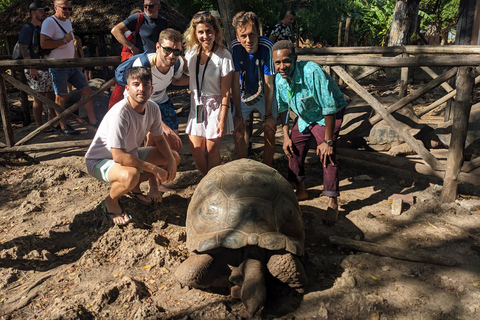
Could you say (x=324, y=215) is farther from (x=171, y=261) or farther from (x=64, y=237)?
(x=64, y=237)

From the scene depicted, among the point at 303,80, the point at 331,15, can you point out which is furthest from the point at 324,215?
the point at 331,15

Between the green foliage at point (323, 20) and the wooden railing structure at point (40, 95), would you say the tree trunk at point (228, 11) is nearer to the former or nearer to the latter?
the wooden railing structure at point (40, 95)

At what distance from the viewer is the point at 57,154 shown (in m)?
6.17

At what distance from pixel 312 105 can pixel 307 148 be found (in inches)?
24.2

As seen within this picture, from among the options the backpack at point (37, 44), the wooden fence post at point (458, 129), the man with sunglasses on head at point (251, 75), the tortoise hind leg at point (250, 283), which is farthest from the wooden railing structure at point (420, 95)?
the tortoise hind leg at point (250, 283)

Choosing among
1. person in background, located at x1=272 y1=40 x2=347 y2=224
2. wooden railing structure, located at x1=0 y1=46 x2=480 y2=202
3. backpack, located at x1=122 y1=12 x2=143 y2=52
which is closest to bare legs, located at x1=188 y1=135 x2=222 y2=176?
person in background, located at x1=272 y1=40 x2=347 y2=224

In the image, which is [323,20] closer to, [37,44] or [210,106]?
[37,44]

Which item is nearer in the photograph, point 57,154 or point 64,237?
point 64,237

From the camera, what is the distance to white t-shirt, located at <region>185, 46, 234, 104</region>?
4.05 meters

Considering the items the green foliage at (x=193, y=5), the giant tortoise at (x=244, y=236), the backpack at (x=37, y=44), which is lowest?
the giant tortoise at (x=244, y=236)

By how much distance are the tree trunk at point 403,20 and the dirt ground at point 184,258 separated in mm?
9640

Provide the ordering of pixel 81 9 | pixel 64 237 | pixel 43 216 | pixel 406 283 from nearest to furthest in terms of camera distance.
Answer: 1. pixel 406 283
2. pixel 64 237
3. pixel 43 216
4. pixel 81 9

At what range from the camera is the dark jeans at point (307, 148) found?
4047 mm

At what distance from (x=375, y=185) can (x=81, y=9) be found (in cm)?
1283
